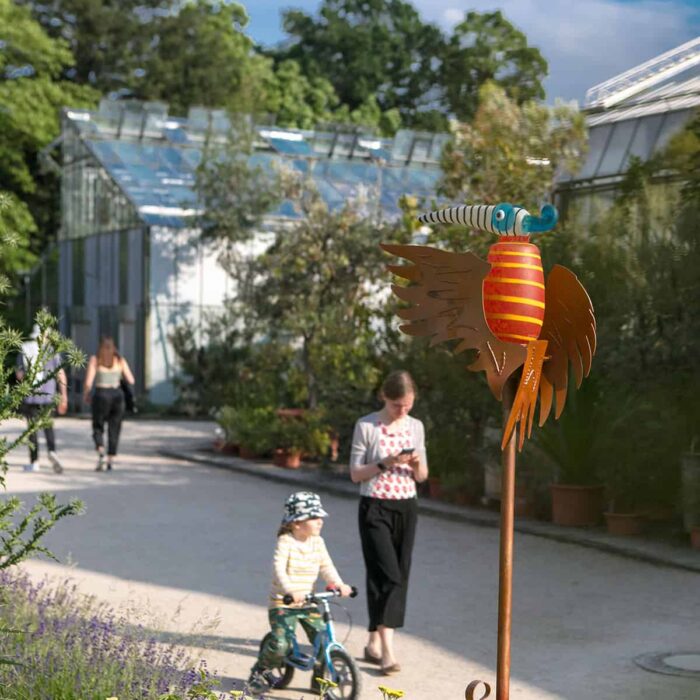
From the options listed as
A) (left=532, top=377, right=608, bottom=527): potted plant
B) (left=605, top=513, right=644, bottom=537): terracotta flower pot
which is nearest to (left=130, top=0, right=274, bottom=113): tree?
(left=532, top=377, right=608, bottom=527): potted plant

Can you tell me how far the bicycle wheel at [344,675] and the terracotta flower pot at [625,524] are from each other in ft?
19.5

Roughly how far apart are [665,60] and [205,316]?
53.6ft

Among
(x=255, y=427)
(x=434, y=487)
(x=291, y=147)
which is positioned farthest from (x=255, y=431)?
(x=291, y=147)

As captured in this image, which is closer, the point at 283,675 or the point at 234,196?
the point at 283,675

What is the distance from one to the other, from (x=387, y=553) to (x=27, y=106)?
119ft

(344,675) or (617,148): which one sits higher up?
(617,148)

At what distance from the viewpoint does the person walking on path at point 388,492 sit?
26.3 feet

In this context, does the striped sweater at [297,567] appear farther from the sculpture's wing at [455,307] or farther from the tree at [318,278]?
the tree at [318,278]

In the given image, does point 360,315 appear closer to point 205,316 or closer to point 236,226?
point 236,226

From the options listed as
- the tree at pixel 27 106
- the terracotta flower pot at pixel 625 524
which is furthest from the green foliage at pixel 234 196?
the terracotta flower pot at pixel 625 524

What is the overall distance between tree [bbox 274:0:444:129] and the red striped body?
167ft

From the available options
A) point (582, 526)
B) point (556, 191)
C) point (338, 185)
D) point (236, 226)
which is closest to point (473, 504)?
point (582, 526)

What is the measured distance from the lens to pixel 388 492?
8.14 m

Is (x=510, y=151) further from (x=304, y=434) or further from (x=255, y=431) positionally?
(x=255, y=431)
